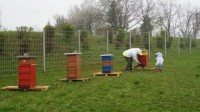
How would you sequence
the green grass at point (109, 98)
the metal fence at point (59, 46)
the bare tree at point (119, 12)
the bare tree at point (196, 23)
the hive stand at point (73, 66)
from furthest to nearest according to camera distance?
the bare tree at point (196, 23)
the bare tree at point (119, 12)
the metal fence at point (59, 46)
the hive stand at point (73, 66)
the green grass at point (109, 98)

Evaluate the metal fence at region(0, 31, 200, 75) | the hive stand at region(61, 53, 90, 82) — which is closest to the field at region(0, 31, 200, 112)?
the hive stand at region(61, 53, 90, 82)

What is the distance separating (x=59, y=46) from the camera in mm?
16938

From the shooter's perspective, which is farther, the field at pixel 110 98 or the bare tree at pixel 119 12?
the bare tree at pixel 119 12

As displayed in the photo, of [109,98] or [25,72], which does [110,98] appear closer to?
[109,98]

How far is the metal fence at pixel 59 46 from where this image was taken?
1446cm

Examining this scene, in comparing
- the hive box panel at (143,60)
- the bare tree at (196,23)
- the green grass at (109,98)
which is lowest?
the green grass at (109,98)

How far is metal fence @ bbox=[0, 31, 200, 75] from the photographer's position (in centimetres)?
1446

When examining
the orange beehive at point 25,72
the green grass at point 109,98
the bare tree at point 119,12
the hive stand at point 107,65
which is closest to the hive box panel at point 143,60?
the hive stand at point 107,65

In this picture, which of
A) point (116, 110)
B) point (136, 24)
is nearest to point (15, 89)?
→ point (116, 110)

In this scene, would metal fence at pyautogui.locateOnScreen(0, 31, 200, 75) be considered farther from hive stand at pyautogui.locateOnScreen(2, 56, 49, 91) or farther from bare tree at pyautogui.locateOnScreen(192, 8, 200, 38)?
bare tree at pyautogui.locateOnScreen(192, 8, 200, 38)

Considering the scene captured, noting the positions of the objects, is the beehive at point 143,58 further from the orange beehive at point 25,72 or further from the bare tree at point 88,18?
the bare tree at point 88,18

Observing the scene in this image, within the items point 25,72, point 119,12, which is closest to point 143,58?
point 25,72

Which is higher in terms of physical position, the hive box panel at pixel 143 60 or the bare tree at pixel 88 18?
the bare tree at pixel 88 18

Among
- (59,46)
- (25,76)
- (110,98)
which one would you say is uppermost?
(59,46)
